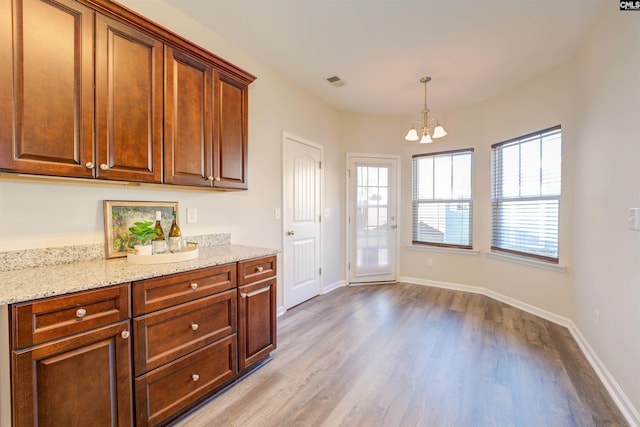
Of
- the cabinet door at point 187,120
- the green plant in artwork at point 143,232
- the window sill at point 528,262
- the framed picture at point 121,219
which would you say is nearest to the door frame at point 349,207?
the window sill at point 528,262

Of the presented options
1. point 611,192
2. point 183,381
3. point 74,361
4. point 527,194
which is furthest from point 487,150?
point 74,361

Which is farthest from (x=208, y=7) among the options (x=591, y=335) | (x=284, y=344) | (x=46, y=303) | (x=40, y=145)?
(x=591, y=335)

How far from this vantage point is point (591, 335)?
7.20 ft

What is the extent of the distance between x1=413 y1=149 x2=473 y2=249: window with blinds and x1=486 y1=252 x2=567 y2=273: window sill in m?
0.39

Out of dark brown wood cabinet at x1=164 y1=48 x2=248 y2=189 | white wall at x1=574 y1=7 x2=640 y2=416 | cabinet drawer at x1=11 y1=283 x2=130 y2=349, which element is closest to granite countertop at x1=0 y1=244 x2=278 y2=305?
cabinet drawer at x1=11 y1=283 x2=130 y2=349

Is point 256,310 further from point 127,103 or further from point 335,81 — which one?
point 335,81

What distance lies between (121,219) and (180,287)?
0.69 metres

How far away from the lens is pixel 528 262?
3.15m

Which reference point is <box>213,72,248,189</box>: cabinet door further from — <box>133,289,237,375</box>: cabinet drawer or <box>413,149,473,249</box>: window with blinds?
<box>413,149,473,249</box>: window with blinds

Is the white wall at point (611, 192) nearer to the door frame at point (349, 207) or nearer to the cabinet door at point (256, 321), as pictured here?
the door frame at point (349, 207)

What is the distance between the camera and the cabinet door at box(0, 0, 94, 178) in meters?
1.19

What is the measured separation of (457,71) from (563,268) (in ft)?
7.73

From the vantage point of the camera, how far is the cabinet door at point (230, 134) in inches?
80.4

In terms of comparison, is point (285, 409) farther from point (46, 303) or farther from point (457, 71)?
point (457, 71)
